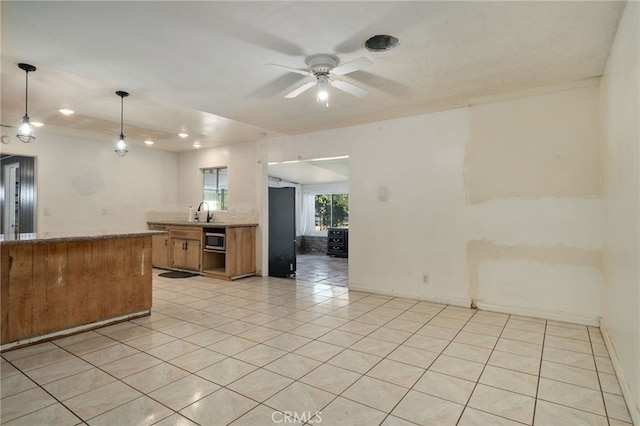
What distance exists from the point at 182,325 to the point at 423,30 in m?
3.38

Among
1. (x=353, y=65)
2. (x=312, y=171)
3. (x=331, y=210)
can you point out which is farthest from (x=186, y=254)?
(x=331, y=210)

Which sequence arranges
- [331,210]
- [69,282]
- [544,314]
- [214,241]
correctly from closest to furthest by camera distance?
[69,282] → [544,314] → [214,241] → [331,210]

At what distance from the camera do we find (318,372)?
8.05ft

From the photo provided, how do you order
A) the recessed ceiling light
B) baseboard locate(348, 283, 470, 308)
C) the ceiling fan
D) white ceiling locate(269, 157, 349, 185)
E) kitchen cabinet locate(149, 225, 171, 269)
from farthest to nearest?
white ceiling locate(269, 157, 349, 185), kitchen cabinet locate(149, 225, 171, 269), baseboard locate(348, 283, 470, 308), the ceiling fan, the recessed ceiling light

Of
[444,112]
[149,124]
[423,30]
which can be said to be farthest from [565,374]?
[149,124]

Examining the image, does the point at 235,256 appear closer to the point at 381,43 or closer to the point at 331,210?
the point at 381,43

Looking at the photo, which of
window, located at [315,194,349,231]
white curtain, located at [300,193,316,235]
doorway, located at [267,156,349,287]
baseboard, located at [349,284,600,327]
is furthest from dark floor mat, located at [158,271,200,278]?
window, located at [315,194,349,231]

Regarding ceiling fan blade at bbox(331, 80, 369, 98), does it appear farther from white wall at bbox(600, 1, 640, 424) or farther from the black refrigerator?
the black refrigerator

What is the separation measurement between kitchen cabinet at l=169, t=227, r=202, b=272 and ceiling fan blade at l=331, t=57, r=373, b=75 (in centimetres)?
428

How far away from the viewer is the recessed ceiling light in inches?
97.3

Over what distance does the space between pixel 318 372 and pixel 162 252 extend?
5229mm

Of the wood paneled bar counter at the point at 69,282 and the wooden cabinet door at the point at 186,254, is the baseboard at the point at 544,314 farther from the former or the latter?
the wooden cabinet door at the point at 186,254

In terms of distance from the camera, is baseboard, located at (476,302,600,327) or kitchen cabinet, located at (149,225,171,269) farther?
kitchen cabinet, located at (149,225,171,269)

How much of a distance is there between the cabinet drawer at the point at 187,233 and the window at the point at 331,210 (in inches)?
188
